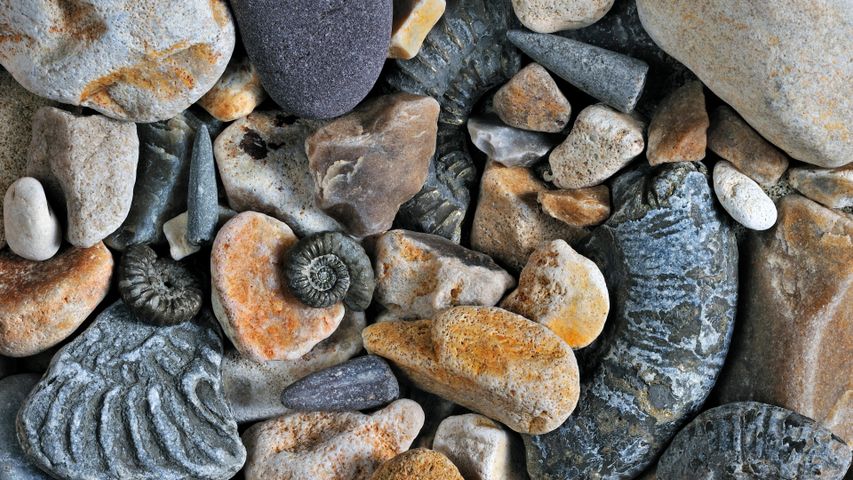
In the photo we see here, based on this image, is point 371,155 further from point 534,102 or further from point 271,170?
point 534,102

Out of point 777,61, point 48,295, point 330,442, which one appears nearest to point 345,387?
point 330,442

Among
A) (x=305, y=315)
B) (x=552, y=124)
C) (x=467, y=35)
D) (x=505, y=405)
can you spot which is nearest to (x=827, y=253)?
(x=552, y=124)

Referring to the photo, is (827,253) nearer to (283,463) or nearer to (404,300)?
(404,300)

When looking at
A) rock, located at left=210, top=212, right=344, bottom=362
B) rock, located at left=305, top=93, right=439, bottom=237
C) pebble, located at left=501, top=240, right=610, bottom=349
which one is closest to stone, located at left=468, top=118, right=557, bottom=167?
rock, located at left=305, top=93, right=439, bottom=237

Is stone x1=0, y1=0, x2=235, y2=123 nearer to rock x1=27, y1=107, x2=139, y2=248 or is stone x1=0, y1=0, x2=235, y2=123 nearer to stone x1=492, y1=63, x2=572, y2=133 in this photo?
rock x1=27, y1=107, x2=139, y2=248

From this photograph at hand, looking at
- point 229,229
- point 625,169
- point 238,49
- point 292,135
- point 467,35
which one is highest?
point 238,49

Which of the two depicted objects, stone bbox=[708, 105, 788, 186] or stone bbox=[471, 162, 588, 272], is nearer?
stone bbox=[708, 105, 788, 186]

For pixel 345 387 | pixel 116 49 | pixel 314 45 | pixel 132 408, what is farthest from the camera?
pixel 345 387
